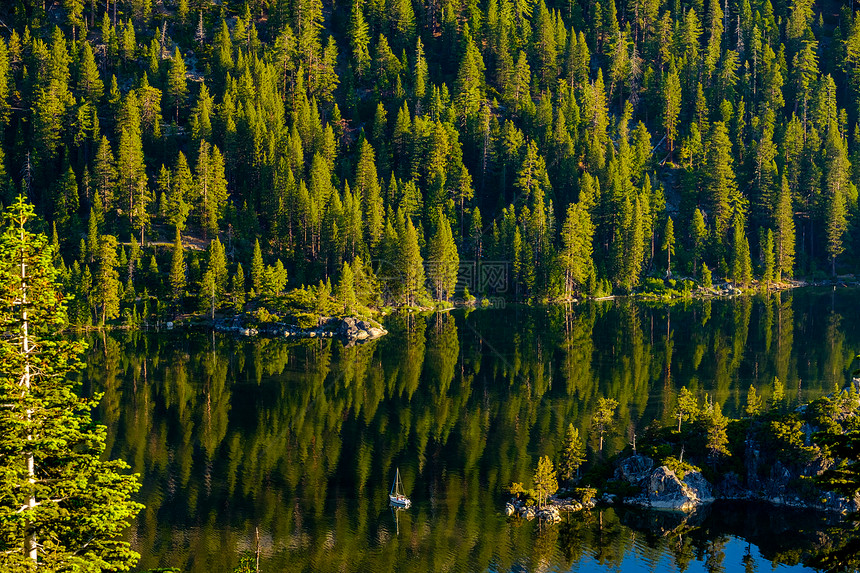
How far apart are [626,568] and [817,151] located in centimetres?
15739

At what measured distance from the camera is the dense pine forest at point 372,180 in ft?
475

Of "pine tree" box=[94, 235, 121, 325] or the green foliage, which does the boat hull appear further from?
"pine tree" box=[94, 235, 121, 325]

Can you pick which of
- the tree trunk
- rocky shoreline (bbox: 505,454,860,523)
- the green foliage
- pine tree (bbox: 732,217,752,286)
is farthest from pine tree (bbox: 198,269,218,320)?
the tree trunk

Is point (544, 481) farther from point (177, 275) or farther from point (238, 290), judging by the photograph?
point (177, 275)

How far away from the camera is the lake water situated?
55.1m

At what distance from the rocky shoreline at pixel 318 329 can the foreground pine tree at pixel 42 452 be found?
325 feet

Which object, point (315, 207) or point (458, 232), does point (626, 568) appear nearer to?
point (315, 207)

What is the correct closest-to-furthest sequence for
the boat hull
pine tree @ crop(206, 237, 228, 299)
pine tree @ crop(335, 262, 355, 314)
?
the boat hull
pine tree @ crop(335, 262, 355, 314)
pine tree @ crop(206, 237, 228, 299)

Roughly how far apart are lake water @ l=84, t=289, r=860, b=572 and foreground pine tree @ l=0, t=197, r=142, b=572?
62.2ft

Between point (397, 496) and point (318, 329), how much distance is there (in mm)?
68300

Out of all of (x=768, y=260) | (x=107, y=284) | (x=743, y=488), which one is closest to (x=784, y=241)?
(x=768, y=260)

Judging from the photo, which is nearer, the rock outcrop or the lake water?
the lake water

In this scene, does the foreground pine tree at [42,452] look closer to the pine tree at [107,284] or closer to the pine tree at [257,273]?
the pine tree at [107,284]

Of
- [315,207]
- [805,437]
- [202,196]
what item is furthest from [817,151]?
[805,437]
